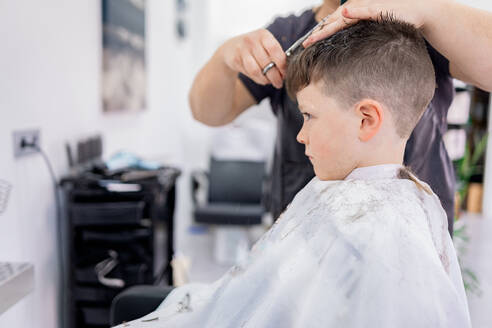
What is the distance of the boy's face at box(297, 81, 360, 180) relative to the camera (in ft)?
2.67

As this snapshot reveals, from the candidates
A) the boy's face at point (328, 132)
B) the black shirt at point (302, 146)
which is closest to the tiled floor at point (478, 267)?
the black shirt at point (302, 146)

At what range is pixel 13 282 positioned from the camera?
1.00m

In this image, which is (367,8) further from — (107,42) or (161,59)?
(161,59)

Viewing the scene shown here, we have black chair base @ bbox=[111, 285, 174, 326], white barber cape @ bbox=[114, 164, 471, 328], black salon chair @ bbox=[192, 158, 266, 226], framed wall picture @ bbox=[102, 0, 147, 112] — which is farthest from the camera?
black salon chair @ bbox=[192, 158, 266, 226]

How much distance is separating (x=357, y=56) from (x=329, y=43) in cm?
6

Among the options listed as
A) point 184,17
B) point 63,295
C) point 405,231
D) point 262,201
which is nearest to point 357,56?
point 405,231

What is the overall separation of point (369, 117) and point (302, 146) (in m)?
0.29

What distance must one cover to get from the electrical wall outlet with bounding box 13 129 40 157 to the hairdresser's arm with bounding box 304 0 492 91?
43.3 inches

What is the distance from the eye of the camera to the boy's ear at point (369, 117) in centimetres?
78

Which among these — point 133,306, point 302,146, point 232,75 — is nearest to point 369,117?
point 302,146

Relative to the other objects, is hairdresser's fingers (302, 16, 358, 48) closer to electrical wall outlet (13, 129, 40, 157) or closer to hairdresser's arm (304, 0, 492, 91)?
hairdresser's arm (304, 0, 492, 91)

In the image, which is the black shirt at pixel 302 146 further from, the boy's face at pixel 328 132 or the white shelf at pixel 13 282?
the white shelf at pixel 13 282

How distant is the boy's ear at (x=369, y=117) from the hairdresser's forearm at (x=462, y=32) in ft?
0.54

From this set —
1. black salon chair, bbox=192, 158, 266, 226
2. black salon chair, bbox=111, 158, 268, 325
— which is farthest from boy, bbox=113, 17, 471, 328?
black salon chair, bbox=192, 158, 266, 226
